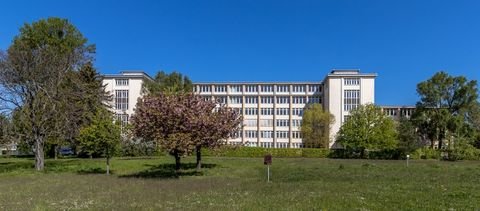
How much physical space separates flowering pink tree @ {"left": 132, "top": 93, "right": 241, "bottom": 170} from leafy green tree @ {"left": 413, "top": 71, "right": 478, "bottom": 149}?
263 ft

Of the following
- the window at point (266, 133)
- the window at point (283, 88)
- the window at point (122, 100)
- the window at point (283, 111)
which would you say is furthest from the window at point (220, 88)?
the window at point (122, 100)

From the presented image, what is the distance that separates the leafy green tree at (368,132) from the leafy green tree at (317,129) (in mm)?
23867

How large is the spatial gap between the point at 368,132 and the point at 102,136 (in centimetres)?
6017

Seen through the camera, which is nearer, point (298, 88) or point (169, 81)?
point (169, 81)

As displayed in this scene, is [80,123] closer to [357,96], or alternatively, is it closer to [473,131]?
[473,131]

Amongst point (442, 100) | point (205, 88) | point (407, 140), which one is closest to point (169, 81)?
point (205, 88)

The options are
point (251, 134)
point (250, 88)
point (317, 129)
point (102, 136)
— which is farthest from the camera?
point (250, 88)

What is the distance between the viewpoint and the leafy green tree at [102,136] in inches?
1421

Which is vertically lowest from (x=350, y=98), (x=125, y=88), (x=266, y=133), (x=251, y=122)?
(x=266, y=133)

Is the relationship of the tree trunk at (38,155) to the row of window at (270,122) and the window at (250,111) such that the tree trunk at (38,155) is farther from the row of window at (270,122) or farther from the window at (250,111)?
the window at (250,111)

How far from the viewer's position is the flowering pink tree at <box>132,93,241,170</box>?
32438 mm

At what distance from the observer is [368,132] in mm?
85062

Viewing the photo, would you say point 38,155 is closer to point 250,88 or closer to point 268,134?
point 268,134

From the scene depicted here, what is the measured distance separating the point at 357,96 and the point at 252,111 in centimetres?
3307
